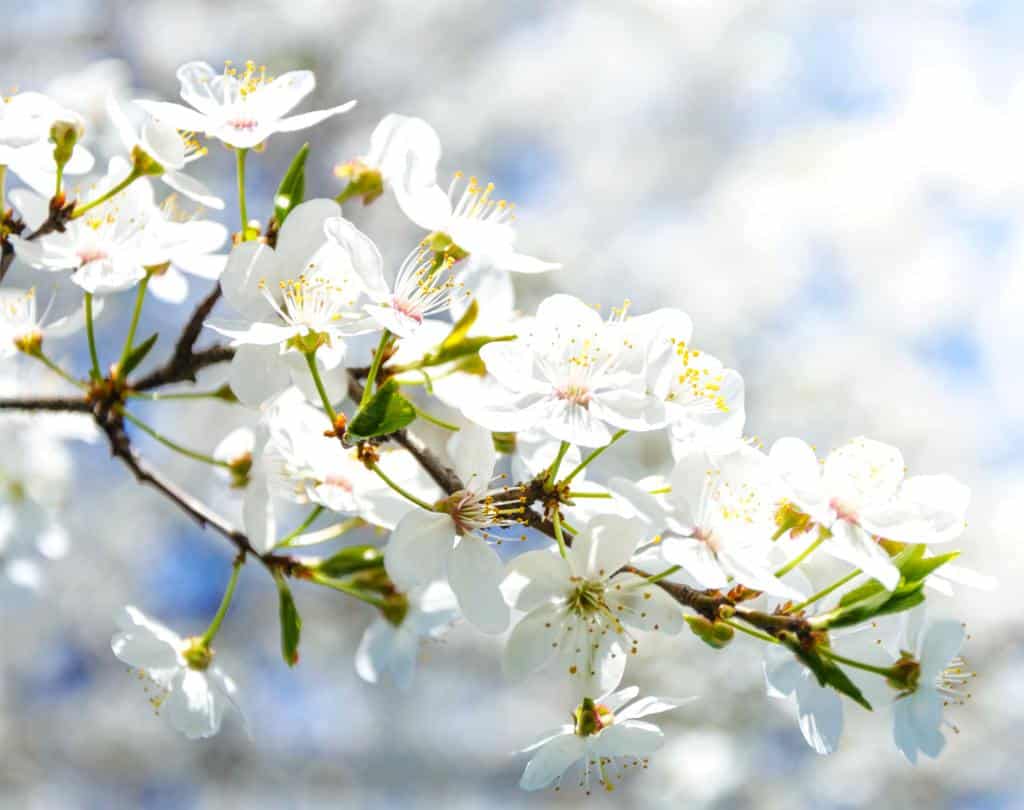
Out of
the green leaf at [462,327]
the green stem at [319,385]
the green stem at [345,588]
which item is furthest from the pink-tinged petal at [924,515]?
the green stem at [345,588]

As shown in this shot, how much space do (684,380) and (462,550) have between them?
299mm

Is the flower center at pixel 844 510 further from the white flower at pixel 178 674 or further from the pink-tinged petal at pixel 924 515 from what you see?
the white flower at pixel 178 674

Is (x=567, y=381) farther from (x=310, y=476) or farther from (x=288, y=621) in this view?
(x=288, y=621)

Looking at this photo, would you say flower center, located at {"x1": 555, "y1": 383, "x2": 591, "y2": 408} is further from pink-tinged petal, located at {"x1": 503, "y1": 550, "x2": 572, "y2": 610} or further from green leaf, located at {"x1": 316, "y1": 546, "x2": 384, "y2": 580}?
green leaf, located at {"x1": 316, "y1": 546, "x2": 384, "y2": 580}

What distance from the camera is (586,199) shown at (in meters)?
7.29

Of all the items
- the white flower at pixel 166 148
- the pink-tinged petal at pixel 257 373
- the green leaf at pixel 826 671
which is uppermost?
the white flower at pixel 166 148

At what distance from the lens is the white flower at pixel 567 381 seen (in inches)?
38.5

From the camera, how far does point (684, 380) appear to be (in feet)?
3.58

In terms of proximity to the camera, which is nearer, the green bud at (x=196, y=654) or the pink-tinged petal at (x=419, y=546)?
the pink-tinged petal at (x=419, y=546)

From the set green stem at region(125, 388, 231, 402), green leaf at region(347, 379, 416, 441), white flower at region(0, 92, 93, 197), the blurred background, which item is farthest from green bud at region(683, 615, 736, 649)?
the blurred background

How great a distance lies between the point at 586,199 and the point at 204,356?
628cm

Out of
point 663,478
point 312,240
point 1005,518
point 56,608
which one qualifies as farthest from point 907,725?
point 56,608

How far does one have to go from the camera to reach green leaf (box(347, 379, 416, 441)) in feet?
3.02

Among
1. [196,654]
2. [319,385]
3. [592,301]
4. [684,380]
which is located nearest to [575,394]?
[684,380]
